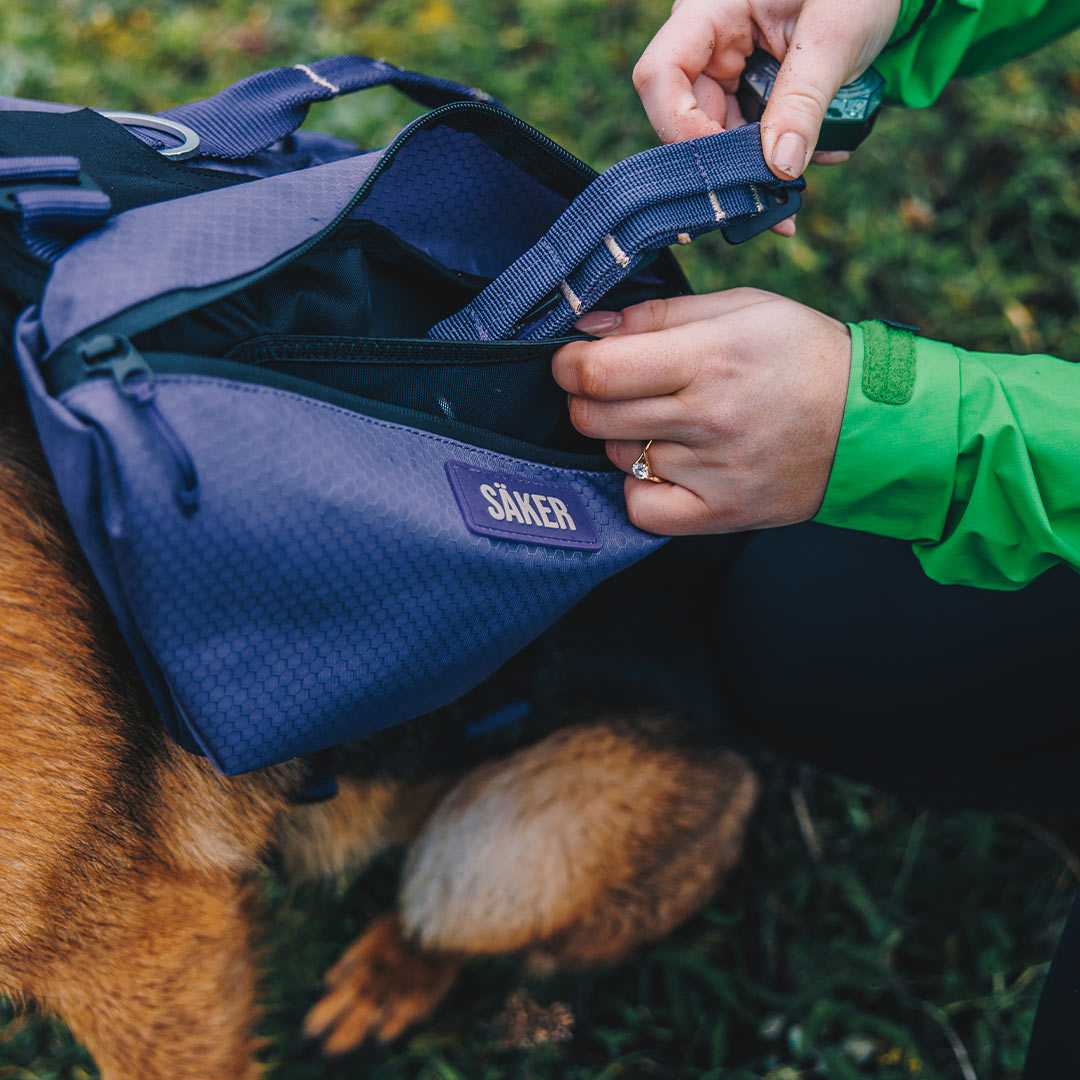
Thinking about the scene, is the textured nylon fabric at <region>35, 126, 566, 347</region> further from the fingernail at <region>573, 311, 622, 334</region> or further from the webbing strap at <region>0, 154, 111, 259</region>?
the fingernail at <region>573, 311, 622, 334</region>

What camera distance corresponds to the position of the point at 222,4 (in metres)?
3.30

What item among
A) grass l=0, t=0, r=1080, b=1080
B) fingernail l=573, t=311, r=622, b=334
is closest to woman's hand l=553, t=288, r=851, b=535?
fingernail l=573, t=311, r=622, b=334

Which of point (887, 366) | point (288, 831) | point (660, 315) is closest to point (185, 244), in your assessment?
point (660, 315)

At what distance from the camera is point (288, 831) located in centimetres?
169

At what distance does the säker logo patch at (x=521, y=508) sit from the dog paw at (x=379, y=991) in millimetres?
1385

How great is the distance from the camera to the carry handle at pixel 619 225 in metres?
1.12

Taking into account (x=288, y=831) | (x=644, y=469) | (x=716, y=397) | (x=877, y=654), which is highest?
(x=716, y=397)

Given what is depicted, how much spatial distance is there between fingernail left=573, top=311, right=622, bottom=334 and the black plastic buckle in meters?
0.19

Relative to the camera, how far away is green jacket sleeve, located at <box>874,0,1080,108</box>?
147 cm

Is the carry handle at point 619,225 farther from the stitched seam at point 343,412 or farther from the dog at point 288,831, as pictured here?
the dog at point 288,831

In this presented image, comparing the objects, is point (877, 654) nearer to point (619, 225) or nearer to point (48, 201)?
point (619, 225)

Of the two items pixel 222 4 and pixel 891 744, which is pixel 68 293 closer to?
pixel 891 744

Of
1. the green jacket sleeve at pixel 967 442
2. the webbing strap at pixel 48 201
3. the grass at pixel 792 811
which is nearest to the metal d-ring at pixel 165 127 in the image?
the webbing strap at pixel 48 201

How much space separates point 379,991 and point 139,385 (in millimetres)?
1757
